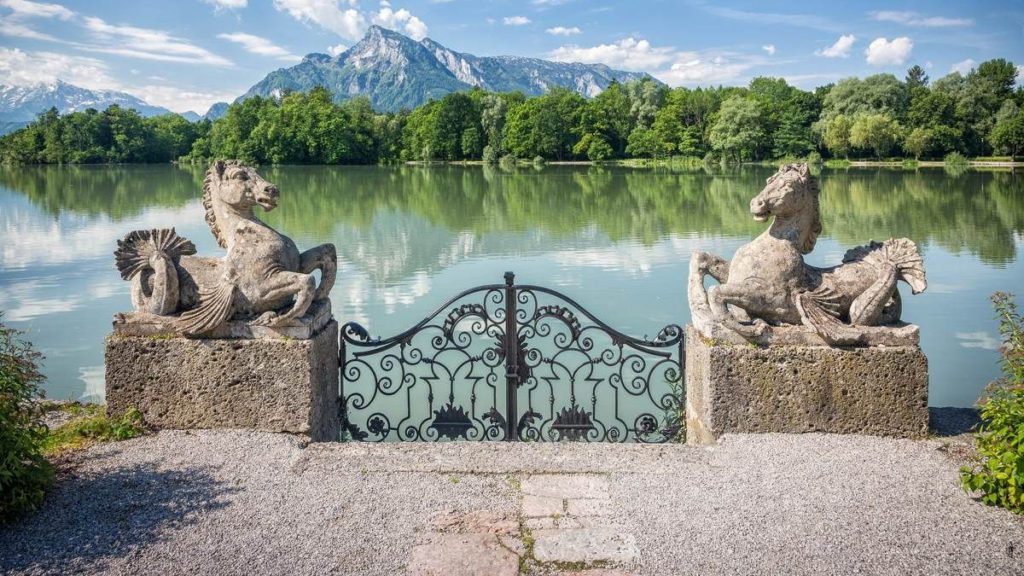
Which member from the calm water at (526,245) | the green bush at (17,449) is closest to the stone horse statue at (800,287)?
the calm water at (526,245)

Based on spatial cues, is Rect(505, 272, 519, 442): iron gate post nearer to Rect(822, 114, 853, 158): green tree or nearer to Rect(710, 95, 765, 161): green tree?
Rect(822, 114, 853, 158): green tree

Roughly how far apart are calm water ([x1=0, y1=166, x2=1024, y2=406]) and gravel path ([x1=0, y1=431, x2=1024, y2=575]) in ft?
14.4

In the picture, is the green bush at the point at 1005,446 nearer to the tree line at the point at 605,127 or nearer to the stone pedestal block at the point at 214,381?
→ the stone pedestal block at the point at 214,381

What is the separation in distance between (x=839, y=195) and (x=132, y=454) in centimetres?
3181

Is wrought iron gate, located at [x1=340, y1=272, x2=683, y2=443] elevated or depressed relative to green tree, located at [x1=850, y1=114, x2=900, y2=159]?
depressed

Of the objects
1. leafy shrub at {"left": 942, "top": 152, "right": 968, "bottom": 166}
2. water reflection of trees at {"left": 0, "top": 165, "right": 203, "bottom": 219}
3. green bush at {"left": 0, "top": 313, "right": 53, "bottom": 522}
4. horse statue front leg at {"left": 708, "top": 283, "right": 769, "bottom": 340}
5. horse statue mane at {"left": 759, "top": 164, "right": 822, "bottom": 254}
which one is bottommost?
green bush at {"left": 0, "top": 313, "right": 53, "bottom": 522}

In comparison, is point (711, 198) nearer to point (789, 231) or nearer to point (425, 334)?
point (425, 334)

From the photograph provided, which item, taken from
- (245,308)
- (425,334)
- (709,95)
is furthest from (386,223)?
(709,95)

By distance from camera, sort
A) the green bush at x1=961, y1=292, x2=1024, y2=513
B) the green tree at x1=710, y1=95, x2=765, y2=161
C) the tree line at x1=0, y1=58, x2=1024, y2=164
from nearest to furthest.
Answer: the green bush at x1=961, y1=292, x2=1024, y2=513 < the tree line at x1=0, y1=58, x2=1024, y2=164 < the green tree at x1=710, y1=95, x2=765, y2=161

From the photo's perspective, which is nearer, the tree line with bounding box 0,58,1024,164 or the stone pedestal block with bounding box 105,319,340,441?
the stone pedestal block with bounding box 105,319,340,441

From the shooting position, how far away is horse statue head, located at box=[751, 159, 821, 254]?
509 centimetres

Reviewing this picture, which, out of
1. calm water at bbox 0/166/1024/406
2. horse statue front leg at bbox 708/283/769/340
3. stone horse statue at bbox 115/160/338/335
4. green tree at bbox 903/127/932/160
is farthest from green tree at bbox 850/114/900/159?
stone horse statue at bbox 115/160/338/335

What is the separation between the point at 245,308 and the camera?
5117mm

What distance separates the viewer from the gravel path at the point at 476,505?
11.4 ft
